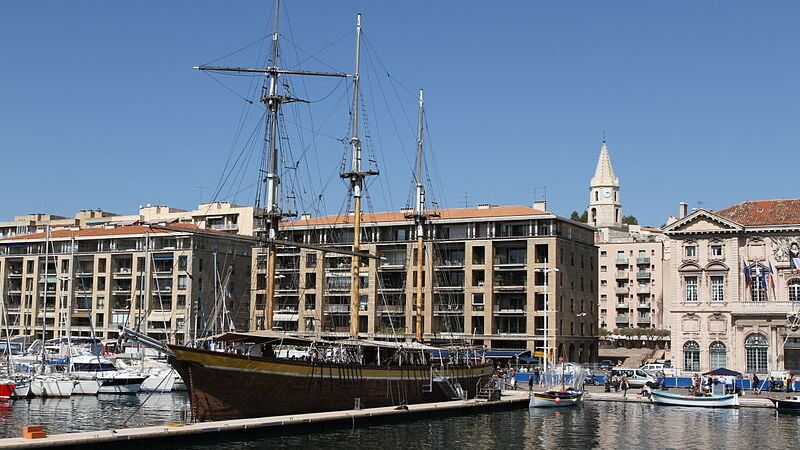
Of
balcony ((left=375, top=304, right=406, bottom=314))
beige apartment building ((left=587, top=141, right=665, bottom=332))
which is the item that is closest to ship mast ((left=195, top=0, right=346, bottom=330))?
balcony ((left=375, top=304, right=406, bottom=314))

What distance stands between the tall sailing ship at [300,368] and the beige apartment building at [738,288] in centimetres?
2921

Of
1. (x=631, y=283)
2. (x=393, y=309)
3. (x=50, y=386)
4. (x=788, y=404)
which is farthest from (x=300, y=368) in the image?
(x=631, y=283)

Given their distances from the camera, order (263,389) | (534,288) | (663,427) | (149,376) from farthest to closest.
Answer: (534,288)
(149,376)
(663,427)
(263,389)

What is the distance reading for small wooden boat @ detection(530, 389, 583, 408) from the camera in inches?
2808

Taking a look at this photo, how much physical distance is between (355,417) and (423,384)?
40.4 feet

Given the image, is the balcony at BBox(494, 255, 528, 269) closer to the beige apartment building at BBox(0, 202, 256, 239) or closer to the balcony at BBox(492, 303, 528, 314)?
the balcony at BBox(492, 303, 528, 314)

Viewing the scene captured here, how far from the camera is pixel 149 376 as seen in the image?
8600cm

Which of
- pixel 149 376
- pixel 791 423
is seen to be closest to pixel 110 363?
pixel 149 376

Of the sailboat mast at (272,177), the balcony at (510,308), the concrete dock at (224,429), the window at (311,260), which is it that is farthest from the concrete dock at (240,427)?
the window at (311,260)

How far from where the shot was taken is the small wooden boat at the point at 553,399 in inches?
2808

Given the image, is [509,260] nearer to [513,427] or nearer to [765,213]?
[765,213]

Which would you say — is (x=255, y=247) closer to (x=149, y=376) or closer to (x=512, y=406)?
(x=149, y=376)

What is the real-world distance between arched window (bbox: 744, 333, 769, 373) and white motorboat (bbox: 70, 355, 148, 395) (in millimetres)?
55675

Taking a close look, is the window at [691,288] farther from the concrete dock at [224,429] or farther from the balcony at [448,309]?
the concrete dock at [224,429]
